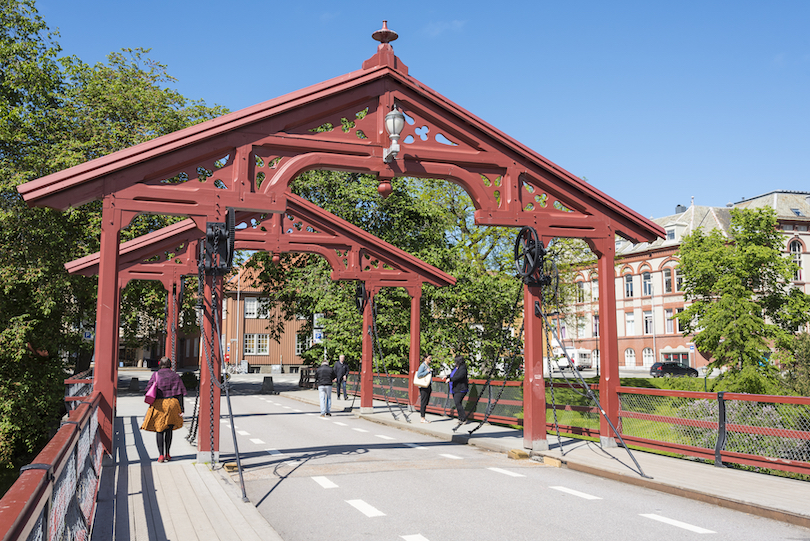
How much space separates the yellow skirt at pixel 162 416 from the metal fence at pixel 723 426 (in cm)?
770

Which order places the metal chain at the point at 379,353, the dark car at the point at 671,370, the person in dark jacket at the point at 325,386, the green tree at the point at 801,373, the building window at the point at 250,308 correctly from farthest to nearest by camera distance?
the building window at the point at 250,308 < the dark car at the point at 671,370 < the person in dark jacket at the point at 325,386 < the green tree at the point at 801,373 < the metal chain at the point at 379,353

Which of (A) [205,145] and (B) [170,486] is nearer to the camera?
(B) [170,486]

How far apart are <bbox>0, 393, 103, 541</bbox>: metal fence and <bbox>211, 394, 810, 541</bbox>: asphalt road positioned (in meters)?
2.02

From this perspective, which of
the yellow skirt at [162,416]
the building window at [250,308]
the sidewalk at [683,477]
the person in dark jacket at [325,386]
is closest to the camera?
the sidewalk at [683,477]

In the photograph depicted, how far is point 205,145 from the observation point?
10719 mm

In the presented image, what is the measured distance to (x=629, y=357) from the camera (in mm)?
68500

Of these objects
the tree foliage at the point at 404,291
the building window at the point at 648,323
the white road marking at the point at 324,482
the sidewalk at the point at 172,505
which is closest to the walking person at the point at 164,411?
the sidewalk at the point at 172,505

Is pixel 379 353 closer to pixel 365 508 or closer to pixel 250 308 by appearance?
pixel 365 508

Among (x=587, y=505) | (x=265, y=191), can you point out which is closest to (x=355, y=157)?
(x=265, y=191)

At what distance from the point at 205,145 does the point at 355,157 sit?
2.38 metres

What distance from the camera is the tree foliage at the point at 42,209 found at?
23953 mm

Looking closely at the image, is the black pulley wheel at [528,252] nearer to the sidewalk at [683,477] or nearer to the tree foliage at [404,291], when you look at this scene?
the sidewalk at [683,477]

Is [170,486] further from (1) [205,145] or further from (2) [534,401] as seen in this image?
(2) [534,401]

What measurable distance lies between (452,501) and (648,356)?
2484 inches
